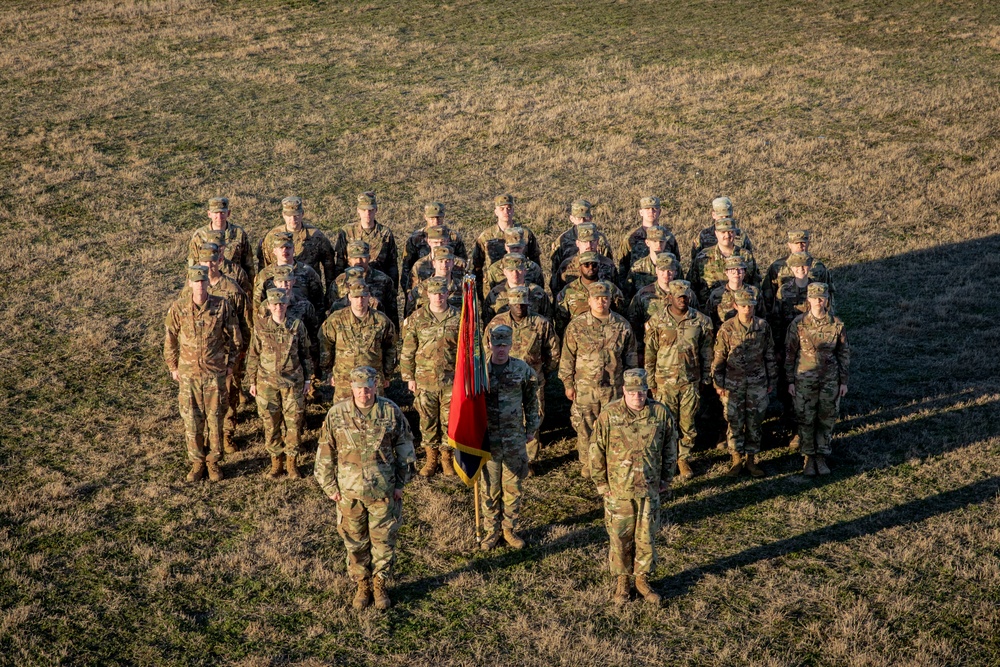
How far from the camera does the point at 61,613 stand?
9.64 meters

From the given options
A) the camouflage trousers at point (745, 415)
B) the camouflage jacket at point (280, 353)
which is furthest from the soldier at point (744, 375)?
the camouflage jacket at point (280, 353)

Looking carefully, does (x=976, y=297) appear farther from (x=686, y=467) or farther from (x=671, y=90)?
(x=671, y=90)

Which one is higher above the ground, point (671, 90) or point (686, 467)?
point (671, 90)

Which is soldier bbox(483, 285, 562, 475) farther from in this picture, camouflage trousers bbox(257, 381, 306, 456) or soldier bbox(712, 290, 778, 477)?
camouflage trousers bbox(257, 381, 306, 456)

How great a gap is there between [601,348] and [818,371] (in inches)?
99.5

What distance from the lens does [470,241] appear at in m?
20.3

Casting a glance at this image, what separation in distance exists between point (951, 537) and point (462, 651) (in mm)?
5235

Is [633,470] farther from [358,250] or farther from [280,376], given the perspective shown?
[358,250]

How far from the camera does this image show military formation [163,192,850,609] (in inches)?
374

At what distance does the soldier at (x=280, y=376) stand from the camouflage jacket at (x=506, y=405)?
8.57 ft

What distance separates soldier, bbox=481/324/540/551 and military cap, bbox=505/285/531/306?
1.22m

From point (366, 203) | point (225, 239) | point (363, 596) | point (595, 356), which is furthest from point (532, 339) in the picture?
point (225, 239)

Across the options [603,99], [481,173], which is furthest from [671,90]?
[481,173]

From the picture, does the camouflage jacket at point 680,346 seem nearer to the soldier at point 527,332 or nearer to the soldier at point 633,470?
the soldier at point 527,332
